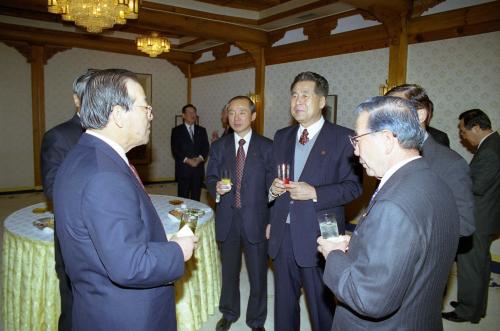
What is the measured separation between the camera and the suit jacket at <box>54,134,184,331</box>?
124 centimetres

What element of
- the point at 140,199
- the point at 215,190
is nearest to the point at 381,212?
the point at 140,199

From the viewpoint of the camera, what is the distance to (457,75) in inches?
188

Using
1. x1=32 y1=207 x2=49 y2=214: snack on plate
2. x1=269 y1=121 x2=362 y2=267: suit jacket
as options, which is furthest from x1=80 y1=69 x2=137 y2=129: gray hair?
x1=32 y1=207 x2=49 y2=214: snack on plate

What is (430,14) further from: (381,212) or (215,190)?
(381,212)

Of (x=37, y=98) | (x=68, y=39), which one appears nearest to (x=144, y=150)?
(x=37, y=98)

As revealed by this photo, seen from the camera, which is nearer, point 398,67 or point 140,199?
point 140,199

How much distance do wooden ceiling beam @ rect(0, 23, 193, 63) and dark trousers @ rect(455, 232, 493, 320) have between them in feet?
28.6

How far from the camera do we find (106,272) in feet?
4.41

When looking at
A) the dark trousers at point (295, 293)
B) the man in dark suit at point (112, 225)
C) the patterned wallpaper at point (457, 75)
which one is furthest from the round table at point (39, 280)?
the patterned wallpaper at point (457, 75)

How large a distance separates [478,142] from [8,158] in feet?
30.3

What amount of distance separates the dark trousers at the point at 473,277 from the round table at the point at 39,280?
7.51 feet

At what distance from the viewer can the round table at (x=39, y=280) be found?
97.3 inches

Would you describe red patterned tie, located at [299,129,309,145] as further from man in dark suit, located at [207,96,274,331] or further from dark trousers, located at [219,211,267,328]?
dark trousers, located at [219,211,267,328]

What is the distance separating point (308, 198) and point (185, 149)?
470 centimetres
